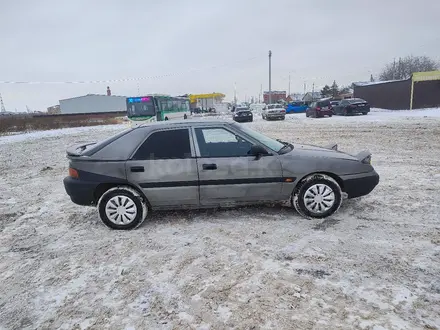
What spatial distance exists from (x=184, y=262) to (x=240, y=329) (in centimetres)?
120

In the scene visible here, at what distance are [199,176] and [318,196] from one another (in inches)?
68.3

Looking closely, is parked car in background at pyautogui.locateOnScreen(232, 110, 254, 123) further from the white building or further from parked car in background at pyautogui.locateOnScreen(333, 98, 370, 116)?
the white building

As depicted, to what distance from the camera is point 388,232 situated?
3.88 m

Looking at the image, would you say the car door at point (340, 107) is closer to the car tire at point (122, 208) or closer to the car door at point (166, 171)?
the car door at point (166, 171)

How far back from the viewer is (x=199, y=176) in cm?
423

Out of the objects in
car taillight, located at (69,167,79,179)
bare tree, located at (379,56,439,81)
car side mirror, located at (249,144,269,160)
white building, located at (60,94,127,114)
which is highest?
bare tree, located at (379,56,439,81)

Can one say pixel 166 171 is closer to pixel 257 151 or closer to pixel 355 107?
pixel 257 151

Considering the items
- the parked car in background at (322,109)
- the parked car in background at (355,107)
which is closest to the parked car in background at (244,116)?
the parked car in background at (322,109)

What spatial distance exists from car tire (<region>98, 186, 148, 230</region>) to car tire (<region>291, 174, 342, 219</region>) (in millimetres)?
2265

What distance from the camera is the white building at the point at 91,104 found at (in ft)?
250

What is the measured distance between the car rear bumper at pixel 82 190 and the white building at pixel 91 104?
76.8 metres

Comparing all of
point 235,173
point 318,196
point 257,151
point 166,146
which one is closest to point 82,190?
point 166,146

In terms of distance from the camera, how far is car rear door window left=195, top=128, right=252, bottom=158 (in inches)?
170

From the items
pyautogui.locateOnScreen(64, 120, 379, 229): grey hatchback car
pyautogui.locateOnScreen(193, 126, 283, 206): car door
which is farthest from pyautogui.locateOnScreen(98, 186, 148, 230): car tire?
pyautogui.locateOnScreen(193, 126, 283, 206): car door
